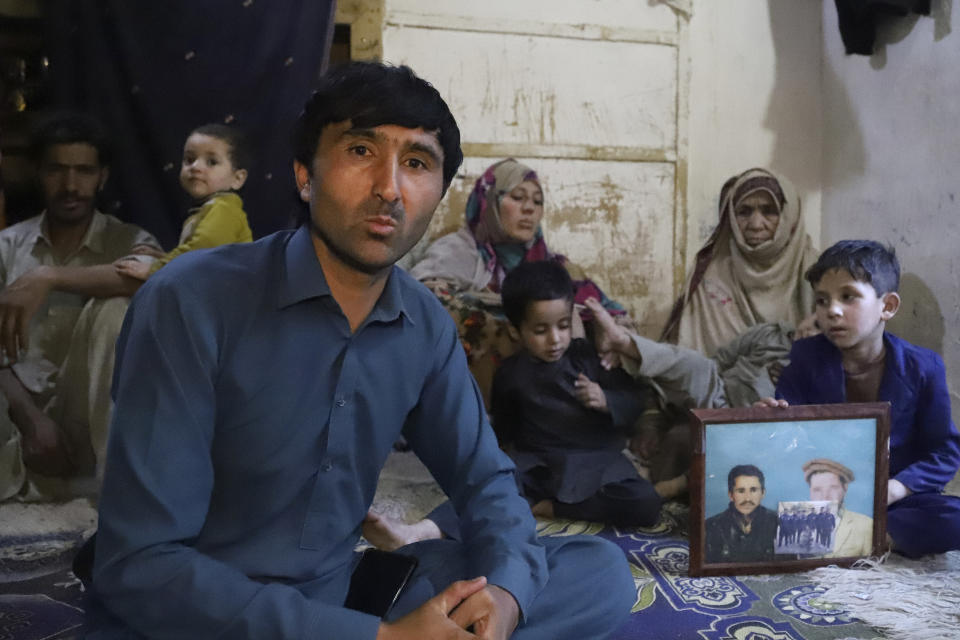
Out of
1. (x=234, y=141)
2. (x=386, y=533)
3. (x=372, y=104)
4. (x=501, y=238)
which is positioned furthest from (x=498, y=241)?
Result: (x=372, y=104)

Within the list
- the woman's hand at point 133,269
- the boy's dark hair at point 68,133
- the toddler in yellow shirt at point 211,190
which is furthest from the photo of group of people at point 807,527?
the boy's dark hair at point 68,133

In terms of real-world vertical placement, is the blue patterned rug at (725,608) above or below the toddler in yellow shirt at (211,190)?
below

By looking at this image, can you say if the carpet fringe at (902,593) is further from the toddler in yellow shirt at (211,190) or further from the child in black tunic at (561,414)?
the toddler in yellow shirt at (211,190)

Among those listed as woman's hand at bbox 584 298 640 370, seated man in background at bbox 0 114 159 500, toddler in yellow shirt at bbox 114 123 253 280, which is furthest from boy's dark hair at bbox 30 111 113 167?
woman's hand at bbox 584 298 640 370

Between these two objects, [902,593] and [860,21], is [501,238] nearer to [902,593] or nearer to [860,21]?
[860,21]

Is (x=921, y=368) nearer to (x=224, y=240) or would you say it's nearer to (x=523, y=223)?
(x=523, y=223)

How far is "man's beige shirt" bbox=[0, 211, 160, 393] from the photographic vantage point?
273 cm

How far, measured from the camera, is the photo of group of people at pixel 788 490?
2.03 meters

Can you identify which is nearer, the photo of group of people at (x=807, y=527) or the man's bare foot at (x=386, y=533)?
the man's bare foot at (x=386, y=533)

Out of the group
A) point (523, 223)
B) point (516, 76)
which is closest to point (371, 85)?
point (523, 223)

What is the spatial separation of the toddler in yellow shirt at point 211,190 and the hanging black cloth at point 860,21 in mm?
2792

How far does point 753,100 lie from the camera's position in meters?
4.35

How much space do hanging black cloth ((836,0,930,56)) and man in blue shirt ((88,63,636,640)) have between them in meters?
3.02

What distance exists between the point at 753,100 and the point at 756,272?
1350 mm
